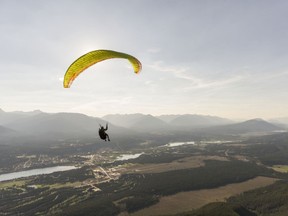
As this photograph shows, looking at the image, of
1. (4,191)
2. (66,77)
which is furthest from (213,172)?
(66,77)

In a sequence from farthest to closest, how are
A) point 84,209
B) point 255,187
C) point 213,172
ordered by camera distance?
1. point 213,172
2. point 255,187
3. point 84,209

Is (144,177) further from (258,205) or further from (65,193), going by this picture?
(258,205)

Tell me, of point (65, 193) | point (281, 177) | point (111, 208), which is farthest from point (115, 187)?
point (281, 177)

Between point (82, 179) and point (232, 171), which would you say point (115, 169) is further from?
point (232, 171)

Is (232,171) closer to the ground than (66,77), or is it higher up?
closer to the ground

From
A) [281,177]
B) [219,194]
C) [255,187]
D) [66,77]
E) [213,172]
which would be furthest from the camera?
[213,172]

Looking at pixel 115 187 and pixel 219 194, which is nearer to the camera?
pixel 219 194
